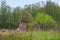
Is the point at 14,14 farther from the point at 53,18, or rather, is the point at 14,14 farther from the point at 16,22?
the point at 53,18

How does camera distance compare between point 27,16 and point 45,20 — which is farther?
point 45,20

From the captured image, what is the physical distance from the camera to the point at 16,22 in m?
16.0

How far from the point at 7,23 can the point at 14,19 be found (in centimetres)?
64

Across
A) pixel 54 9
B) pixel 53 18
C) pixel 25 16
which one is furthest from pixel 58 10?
pixel 25 16

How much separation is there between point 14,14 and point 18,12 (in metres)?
0.75

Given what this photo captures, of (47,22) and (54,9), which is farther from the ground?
(54,9)

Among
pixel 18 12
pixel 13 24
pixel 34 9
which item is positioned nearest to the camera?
pixel 13 24

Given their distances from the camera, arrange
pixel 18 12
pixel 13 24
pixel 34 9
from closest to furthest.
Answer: pixel 13 24 → pixel 18 12 → pixel 34 9

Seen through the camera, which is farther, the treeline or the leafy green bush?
the leafy green bush

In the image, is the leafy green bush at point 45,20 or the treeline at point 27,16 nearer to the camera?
the treeline at point 27,16

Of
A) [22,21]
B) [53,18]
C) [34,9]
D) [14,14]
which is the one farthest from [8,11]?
[53,18]

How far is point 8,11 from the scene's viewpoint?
1608cm

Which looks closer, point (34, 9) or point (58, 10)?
point (58, 10)

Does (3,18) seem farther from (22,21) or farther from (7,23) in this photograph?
(22,21)
